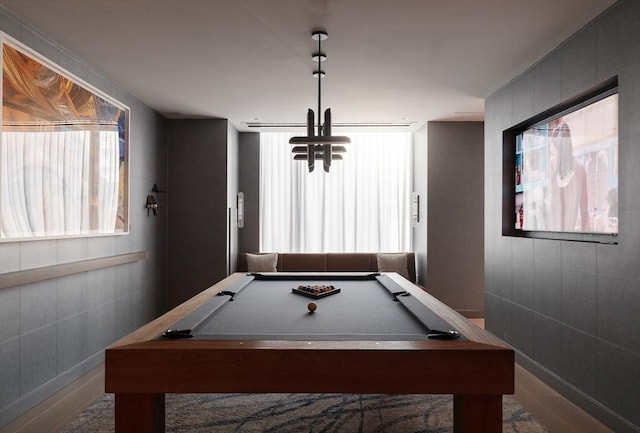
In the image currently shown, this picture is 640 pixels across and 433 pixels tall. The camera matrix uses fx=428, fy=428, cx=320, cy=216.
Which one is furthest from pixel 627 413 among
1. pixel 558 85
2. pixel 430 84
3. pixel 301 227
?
pixel 301 227

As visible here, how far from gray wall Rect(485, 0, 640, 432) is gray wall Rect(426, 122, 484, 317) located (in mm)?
1527

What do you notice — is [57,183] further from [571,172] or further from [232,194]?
[571,172]

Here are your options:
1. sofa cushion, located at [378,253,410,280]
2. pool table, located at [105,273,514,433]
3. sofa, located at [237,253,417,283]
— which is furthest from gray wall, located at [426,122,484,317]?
pool table, located at [105,273,514,433]

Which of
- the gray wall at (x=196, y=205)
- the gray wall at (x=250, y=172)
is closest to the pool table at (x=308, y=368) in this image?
the gray wall at (x=196, y=205)

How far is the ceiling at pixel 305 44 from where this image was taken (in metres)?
2.65

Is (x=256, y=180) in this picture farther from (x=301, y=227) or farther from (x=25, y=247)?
(x=25, y=247)

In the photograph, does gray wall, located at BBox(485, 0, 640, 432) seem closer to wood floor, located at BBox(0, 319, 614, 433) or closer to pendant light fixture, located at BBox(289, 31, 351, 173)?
wood floor, located at BBox(0, 319, 614, 433)

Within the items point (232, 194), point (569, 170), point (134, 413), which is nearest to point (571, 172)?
point (569, 170)

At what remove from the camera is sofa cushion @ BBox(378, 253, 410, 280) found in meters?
5.91

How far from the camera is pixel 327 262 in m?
6.11

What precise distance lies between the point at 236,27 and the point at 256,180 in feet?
12.1

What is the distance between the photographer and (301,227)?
21.4 feet

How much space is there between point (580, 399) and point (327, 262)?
3655 millimetres

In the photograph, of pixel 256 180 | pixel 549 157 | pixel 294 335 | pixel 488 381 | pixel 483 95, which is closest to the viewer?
pixel 488 381
